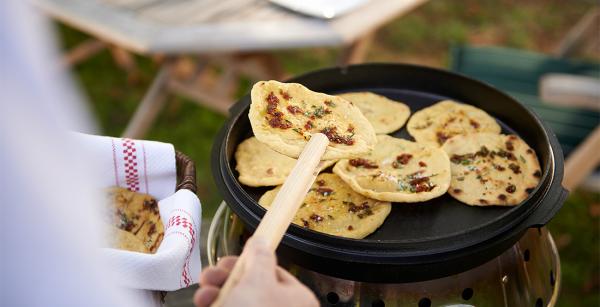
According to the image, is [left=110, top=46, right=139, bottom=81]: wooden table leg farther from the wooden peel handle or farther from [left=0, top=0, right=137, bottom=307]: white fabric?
[left=0, top=0, right=137, bottom=307]: white fabric

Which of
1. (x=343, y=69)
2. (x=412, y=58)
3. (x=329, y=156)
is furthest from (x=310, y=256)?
(x=412, y=58)

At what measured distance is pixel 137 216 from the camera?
6.20ft

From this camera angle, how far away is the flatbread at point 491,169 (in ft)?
6.72

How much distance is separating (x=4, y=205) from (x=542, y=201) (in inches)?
60.5

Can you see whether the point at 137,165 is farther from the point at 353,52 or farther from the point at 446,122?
the point at 353,52

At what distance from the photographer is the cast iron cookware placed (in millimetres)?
1669

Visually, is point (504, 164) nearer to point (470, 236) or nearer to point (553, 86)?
point (470, 236)

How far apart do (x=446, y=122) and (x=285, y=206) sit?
1253mm

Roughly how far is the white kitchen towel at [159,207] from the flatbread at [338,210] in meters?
0.33

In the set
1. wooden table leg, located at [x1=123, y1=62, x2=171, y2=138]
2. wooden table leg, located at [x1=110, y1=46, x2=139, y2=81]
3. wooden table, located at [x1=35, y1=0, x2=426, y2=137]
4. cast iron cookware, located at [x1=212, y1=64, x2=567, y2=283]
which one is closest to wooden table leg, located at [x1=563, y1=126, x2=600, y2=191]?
cast iron cookware, located at [x1=212, y1=64, x2=567, y2=283]

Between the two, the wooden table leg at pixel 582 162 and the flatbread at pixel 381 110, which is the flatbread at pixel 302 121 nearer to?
the flatbread at pixel 381 110

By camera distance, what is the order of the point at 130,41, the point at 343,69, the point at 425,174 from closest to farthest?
1. the point at 425,174
2. the point at 343,69
3. the point at 130,41

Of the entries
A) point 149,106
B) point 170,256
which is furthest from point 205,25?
point 170,256

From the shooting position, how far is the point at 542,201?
6.07 ft
